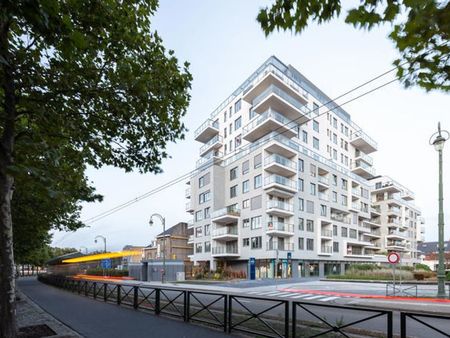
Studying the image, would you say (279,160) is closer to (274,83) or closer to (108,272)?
(274,83)

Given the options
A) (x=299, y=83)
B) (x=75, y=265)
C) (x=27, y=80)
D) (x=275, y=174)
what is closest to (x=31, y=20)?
(x=27, y=80)

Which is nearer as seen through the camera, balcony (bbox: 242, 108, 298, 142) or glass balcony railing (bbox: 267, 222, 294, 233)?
glass balcony railing (bbox: 267, 222, 294, 233)

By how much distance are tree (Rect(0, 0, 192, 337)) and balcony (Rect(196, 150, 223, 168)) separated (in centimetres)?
3891

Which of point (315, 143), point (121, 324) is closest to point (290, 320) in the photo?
point (121, 324)

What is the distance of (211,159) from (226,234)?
1156 cm

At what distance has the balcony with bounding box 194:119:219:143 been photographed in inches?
2120

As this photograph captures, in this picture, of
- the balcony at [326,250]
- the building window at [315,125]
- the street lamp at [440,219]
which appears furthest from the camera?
the building window at [315,125]

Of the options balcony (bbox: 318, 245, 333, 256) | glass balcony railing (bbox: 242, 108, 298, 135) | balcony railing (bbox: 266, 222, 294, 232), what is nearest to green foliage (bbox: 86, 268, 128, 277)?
balcony railing (bbox: 266, 222, 294, 232)

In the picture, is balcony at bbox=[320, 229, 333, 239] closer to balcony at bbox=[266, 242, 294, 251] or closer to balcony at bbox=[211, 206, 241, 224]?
balcony at bbox=[266, 242, 294, 251]

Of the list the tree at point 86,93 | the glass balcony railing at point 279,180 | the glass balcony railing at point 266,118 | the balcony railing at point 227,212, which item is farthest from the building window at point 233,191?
the tree at point 86,93

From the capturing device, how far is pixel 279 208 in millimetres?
39844

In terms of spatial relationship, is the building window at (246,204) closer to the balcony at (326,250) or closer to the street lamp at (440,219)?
the balcony at (326,250)

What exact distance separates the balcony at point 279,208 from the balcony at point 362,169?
22.9 m

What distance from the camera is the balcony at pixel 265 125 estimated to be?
40.8 metres
